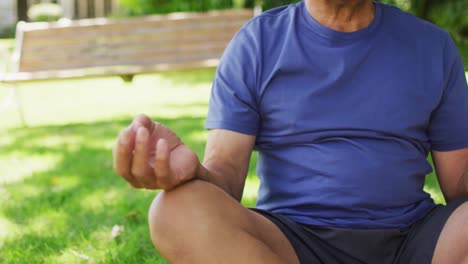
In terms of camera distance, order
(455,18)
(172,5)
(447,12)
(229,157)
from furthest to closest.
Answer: (172,5) < (447,12) < (455,18) < (229,157)

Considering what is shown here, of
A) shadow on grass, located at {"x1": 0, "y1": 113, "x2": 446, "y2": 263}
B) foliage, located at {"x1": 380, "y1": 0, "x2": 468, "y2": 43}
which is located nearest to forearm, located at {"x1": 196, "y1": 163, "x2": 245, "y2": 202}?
shadow on grass, located at {"x1": 0, "y1": 113, "x2": 446, "y2": 263}

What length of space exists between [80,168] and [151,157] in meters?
3.25

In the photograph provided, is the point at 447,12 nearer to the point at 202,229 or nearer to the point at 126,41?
the point at 126,41

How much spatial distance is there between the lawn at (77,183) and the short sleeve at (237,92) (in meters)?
1.02

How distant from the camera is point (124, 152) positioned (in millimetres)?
1685

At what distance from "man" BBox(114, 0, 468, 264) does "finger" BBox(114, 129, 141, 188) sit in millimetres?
395

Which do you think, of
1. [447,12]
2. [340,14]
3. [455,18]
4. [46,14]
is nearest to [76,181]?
[340,14]

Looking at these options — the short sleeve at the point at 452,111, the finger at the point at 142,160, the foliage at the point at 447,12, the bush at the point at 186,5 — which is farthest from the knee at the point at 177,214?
the bush at the point at 186,5

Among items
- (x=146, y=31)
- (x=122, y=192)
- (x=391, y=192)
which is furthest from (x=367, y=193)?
(x=146, y=31)

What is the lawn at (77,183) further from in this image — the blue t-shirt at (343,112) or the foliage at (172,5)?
the foliage at (172,5)

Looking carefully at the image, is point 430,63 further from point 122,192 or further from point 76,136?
point 76,136

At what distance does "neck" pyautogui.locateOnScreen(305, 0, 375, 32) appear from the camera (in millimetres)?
2350

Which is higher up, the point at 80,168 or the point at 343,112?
the point at 343,112

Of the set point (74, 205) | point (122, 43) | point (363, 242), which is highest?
point (363, 242)
